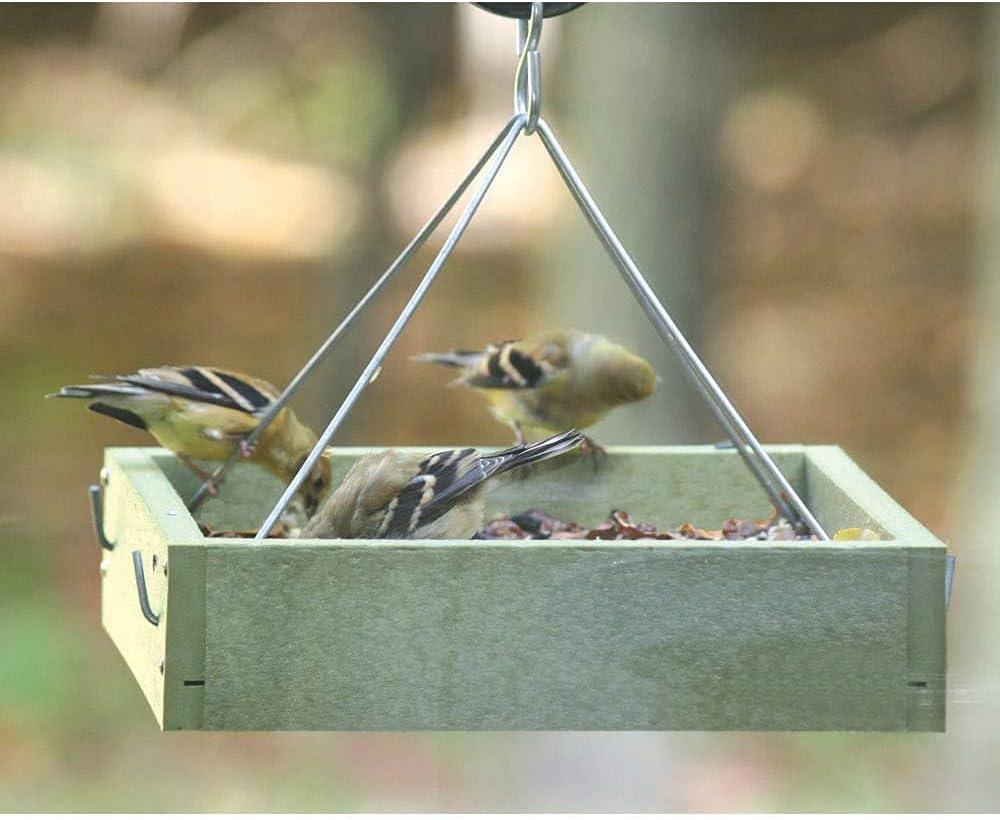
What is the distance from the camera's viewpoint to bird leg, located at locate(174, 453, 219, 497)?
12.3 ft

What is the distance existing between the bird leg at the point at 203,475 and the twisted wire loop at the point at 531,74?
A: 4.15 ft

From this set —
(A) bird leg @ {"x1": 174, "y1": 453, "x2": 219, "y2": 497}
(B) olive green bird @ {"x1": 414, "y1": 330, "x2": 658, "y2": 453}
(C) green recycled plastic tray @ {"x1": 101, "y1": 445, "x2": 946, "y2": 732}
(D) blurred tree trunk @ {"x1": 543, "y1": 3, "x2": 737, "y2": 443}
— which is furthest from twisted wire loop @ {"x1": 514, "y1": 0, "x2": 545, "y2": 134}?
(D) blurred tree trunk @ {"x1": 543, "y1": 3, "x2": 737, "y2": 443}

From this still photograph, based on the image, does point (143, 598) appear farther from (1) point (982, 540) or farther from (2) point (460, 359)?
(1) point (982, 540)

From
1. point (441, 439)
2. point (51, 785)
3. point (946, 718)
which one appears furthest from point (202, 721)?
point (441, 439)

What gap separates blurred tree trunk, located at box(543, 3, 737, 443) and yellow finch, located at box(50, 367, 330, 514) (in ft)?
6.88

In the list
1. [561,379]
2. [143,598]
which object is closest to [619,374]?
[561,379]

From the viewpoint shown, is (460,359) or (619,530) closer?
(619,530)

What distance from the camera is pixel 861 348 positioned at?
10.4 m

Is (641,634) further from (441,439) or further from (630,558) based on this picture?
(441,439)

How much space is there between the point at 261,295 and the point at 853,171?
12.9ft

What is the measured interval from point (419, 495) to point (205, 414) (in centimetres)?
83

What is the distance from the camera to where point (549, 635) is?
8.98 ft

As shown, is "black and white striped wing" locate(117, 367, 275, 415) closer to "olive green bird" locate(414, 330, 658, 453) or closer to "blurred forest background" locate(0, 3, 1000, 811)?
"olive green bird" locate(414, 330, 658, 453)

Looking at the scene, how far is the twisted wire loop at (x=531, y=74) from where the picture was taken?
2.85 meters
